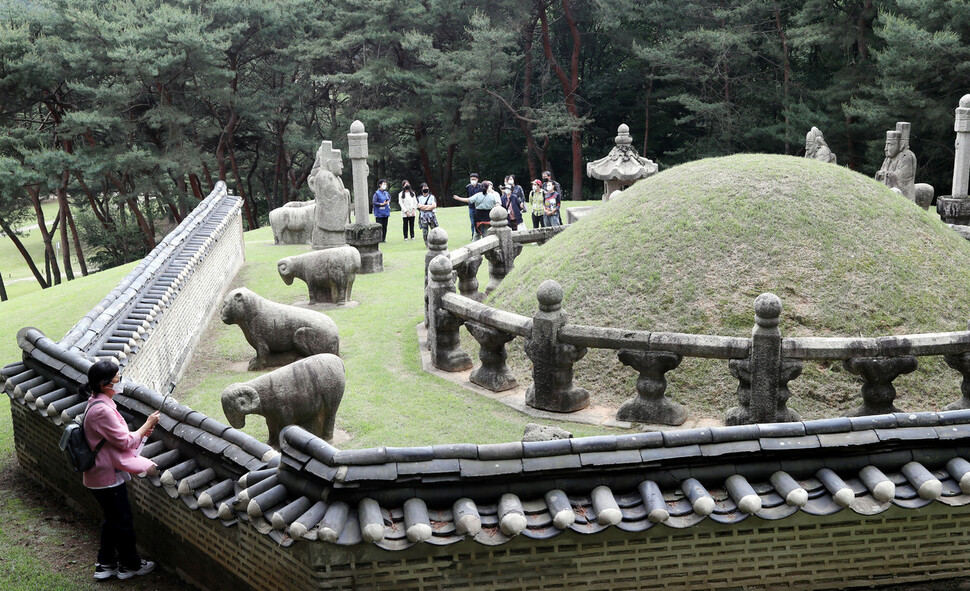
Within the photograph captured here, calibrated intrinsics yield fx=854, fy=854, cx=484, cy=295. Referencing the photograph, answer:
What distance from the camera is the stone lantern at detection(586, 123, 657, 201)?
2983 centimetres

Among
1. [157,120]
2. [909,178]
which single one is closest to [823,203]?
[909,178]

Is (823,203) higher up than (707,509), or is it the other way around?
(823,203)

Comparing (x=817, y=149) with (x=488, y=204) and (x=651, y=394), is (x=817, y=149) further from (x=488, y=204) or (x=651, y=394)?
(x=651, y=394)

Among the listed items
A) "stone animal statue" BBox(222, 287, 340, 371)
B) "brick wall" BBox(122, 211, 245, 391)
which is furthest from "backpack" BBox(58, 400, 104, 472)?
"stone animal statue" BBox(222, 287, 340, 371)

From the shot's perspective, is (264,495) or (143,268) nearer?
(264,495)

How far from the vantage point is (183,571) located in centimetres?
656

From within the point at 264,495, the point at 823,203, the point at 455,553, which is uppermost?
the point at 823,203

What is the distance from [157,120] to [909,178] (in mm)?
28264

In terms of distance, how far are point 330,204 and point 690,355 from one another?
46.1 ft

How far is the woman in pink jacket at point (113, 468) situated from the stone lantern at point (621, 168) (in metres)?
24.6

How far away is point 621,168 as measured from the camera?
29.8 m

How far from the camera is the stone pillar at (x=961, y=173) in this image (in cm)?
2261

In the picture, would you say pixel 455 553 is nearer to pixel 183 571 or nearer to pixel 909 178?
pixel 183 571

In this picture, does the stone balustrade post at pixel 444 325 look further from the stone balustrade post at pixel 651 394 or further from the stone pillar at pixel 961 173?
the stone pillar at pixel 961 173
